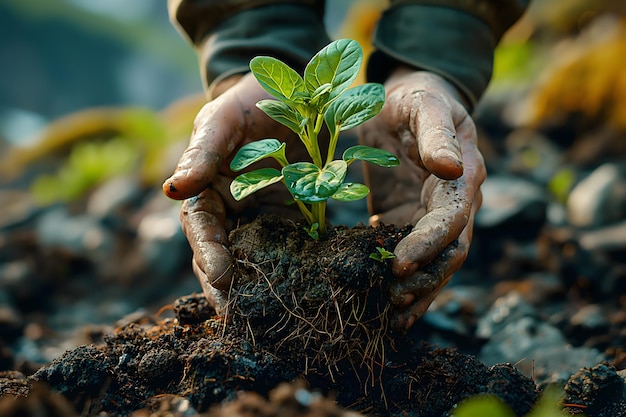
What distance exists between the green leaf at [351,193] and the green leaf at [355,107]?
8.1 inches

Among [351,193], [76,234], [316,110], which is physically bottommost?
[351,193]

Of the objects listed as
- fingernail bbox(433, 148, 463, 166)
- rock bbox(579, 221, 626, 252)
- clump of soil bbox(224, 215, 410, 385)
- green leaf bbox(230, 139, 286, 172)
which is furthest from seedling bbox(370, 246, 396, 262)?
rock bbox(579, 221, 626, 252)

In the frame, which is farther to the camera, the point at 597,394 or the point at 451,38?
the point at 451,38

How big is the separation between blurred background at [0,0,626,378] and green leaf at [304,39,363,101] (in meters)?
1.46

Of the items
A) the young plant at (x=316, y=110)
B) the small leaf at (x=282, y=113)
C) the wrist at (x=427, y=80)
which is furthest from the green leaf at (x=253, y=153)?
the wrist at (x=427, y=80)

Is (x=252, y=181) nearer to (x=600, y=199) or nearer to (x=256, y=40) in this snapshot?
(x=256, y=40)

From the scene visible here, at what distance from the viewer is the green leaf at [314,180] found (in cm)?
164

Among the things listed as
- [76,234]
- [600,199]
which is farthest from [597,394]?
[76,234]

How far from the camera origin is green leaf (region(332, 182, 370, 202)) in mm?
1716

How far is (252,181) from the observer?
176 cm

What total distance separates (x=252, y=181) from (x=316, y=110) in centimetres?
36

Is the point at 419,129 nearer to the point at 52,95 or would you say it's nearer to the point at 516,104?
the point at 516,104

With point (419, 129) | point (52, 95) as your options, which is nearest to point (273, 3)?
point (419, 129)

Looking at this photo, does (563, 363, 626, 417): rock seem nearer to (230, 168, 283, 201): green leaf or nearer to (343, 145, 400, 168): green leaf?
(343, 145, 400, 168): green leaf
